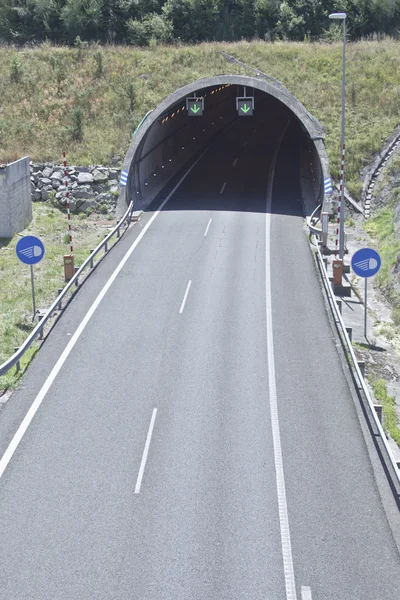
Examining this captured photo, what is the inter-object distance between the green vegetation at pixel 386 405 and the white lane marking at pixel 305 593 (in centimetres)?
600

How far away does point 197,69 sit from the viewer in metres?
44.6

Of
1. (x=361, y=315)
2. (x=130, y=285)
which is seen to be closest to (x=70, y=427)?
(x=130, y=285)

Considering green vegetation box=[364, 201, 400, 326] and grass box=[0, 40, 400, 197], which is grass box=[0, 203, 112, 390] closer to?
grass box=[0, 40, 400, 197]

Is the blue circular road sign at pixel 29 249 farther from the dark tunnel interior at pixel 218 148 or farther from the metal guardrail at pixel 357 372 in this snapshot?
the dark tunnel interior at pixel 218 148

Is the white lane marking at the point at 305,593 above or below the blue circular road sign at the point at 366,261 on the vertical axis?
below

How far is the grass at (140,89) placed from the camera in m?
40.5

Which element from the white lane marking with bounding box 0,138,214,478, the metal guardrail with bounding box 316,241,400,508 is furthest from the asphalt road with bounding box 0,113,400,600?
the metal guardrail with bounding box 316,241,400,508

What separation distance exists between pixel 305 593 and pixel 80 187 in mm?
28815

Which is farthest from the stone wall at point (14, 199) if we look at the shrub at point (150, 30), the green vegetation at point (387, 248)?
the shrub at point (150, 30)

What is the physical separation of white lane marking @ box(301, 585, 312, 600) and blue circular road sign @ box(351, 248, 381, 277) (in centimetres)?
1237

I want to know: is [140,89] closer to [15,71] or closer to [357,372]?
[15,71]

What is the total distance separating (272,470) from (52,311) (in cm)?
1015

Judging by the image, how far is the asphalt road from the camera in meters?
12.3

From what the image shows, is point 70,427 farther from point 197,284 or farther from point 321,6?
point 321,6
